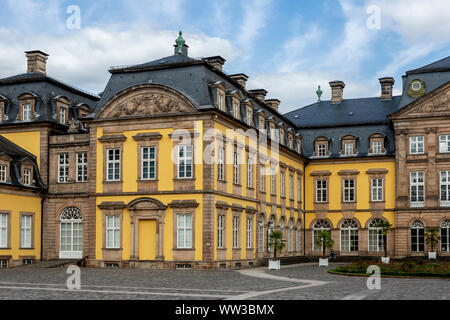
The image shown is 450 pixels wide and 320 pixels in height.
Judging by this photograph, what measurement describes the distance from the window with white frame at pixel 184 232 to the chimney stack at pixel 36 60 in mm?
16453

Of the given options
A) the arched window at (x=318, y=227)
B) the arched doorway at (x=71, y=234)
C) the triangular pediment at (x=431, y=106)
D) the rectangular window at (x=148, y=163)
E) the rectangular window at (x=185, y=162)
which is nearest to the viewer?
the rectangular window at (x=185, y=162)

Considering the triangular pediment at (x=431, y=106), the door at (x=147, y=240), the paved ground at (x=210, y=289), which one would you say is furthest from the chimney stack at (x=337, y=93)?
the paved ground at (x=210, y=289)

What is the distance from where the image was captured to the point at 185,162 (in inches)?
1633

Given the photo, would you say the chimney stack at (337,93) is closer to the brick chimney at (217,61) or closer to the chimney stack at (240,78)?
the chimney stack at (240,78)

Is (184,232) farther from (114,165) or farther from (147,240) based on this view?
(114,165)

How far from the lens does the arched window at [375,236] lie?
2281 inches

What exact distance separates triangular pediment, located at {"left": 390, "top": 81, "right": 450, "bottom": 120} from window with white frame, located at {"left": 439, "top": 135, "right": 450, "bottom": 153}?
1.75m

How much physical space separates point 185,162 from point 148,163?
234cm

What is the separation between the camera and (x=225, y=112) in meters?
42.7

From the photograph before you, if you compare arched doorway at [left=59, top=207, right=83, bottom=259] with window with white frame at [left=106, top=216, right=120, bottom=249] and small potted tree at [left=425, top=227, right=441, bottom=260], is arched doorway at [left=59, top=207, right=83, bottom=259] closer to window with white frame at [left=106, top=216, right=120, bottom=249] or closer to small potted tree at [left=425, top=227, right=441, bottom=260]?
window with white frame at [left=106, top=216, right=120, bottom=249]

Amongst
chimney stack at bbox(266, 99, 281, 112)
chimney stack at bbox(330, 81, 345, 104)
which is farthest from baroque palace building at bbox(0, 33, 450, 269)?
chimney stack at bbox(330, 81, 345, 104)
